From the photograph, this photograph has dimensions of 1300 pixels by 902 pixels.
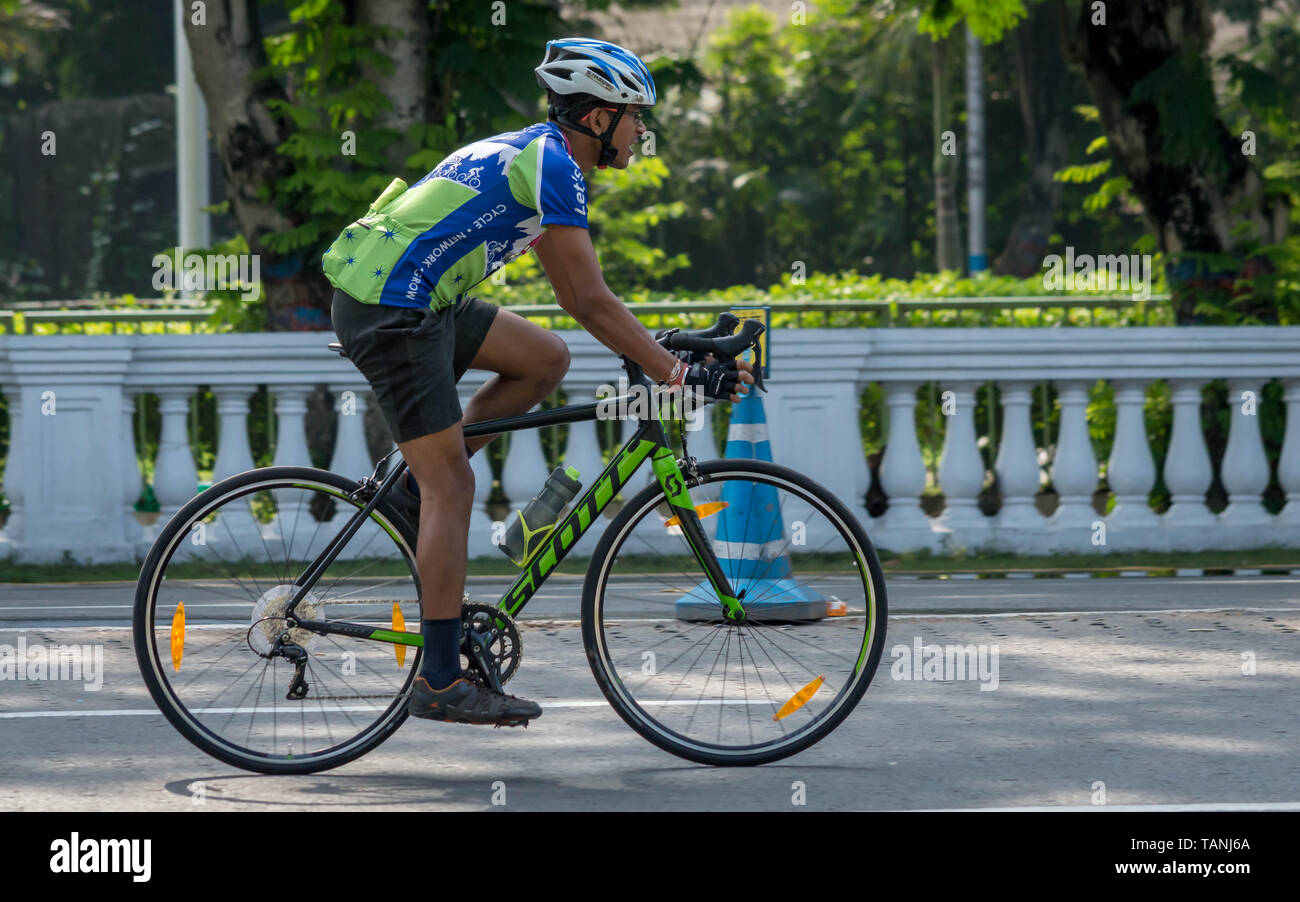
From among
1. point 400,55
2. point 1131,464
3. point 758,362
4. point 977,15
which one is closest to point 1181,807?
point 758,362

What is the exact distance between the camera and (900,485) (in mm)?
8922

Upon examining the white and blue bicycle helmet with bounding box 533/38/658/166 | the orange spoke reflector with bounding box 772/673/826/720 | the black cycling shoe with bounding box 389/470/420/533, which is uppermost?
the white and blue bicycle helmet with bounding box 533/38/658/166

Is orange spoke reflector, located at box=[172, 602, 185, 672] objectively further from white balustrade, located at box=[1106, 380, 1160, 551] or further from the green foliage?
the green foliage

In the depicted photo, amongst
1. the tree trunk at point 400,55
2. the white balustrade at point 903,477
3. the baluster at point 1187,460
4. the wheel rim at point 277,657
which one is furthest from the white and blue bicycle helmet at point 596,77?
the tree trunk at point 400,55

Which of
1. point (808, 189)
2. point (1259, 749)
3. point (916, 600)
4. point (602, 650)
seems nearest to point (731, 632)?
point (602, 650)

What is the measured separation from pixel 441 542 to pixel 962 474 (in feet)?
16.4

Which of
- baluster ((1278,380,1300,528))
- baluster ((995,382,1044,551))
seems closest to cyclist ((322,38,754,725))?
baluster ((995,382,1044,551))

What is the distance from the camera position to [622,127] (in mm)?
4488

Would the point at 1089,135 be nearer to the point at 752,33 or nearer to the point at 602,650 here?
the point at 752,33

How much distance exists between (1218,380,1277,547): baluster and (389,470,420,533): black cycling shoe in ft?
18.5

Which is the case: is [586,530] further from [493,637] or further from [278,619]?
[278,619]

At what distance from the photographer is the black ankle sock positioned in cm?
442

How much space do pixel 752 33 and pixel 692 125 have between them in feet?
10.1

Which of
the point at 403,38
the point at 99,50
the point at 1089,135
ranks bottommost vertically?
the point at 403,38
